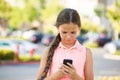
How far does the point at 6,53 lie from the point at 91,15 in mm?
13649

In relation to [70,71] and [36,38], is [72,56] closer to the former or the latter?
[70,71]

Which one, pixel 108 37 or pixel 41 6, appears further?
pixel 41 6

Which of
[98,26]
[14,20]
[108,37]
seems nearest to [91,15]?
[98,26]

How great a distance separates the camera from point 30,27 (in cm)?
3117

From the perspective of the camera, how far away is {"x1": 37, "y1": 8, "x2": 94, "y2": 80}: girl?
2.40 m

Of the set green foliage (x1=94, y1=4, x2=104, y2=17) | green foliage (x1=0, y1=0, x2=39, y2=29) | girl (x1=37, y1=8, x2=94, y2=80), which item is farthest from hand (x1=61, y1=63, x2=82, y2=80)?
green foliage (x1=94, y1=4, x2=104, y2=17)

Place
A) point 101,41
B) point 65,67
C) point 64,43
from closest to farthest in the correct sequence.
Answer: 1. point 65,67
2. point 64,43
3. point 101,41

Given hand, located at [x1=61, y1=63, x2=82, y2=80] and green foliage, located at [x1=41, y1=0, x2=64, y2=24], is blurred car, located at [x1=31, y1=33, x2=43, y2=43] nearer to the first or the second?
green foliage, located at [x1=41, y1=0, x2=64, y2=24]

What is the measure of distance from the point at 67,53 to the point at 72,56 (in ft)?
0.11

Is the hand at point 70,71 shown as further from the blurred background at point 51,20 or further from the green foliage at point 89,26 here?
the green foliage at point 89,26

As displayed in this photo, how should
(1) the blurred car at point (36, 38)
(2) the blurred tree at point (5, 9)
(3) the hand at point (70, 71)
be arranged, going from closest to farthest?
(3) the hand at point (70, 71) → (2) the blurred tree at point (5, 9) → (1) the blurred car at point (36, 38)

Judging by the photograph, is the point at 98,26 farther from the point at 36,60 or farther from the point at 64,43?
the point at 64,43

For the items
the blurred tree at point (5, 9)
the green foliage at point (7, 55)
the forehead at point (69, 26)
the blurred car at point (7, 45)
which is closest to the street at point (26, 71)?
the green foliage at point (7, 55)

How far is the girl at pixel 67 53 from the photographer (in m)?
2.40
